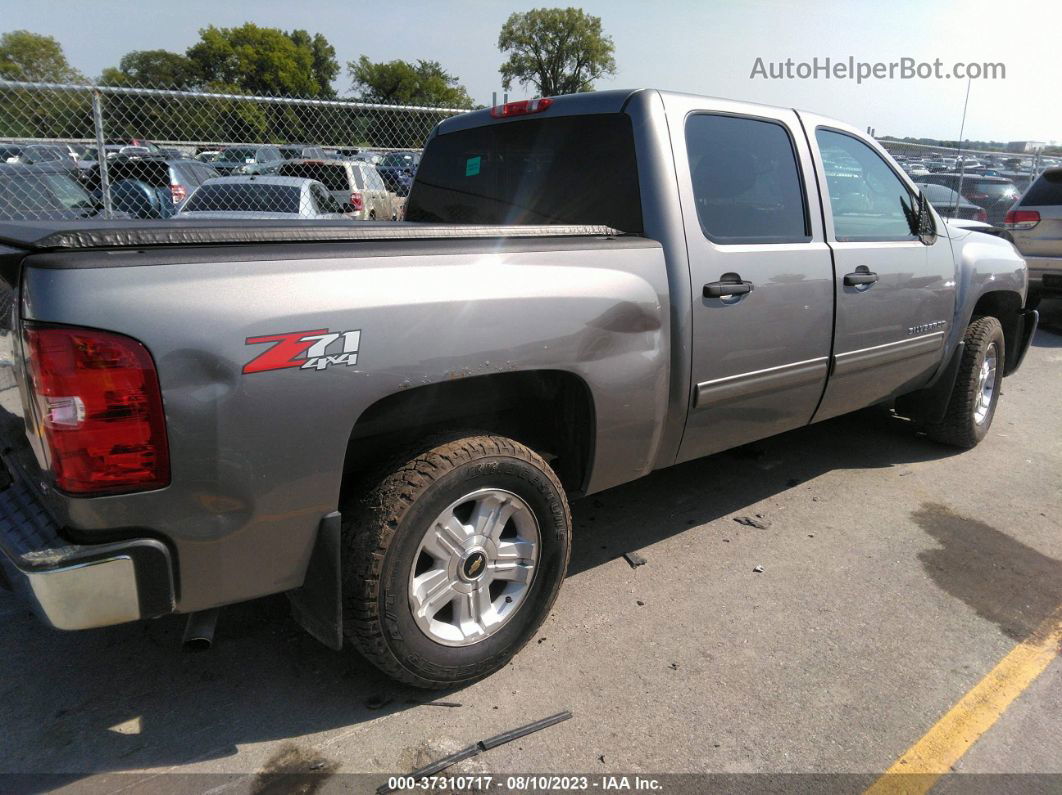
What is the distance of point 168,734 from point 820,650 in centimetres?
229

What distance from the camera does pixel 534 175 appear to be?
3.57 meters

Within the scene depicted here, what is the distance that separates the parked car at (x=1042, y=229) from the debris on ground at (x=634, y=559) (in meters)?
8.12

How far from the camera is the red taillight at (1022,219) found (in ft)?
30.1

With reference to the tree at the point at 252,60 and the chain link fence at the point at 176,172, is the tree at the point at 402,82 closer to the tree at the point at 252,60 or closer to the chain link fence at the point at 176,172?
the tree at the point at 252,60

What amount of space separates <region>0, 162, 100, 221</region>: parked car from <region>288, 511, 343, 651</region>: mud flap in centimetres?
754

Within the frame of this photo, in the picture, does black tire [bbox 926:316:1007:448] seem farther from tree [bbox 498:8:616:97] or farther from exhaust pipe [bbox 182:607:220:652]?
tree [bbox 498:8:616:97]

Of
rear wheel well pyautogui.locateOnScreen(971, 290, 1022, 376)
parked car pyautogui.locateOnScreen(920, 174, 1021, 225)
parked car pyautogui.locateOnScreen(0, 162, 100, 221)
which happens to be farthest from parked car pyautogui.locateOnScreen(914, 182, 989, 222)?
parked car pyautogui.locateOnScreen(0, 162, 100, 221)

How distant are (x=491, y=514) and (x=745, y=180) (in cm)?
195

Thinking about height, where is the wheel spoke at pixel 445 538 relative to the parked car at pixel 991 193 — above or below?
above

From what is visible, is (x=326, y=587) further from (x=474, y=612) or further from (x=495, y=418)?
(x=495, y=418)

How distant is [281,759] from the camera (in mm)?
2312

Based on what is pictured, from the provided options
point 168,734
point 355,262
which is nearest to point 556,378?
point 355,262

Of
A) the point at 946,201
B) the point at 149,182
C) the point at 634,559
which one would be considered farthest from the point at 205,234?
the point at 946,201

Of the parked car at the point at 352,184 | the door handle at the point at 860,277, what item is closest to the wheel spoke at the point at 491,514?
the door handle at the point at 860,277
